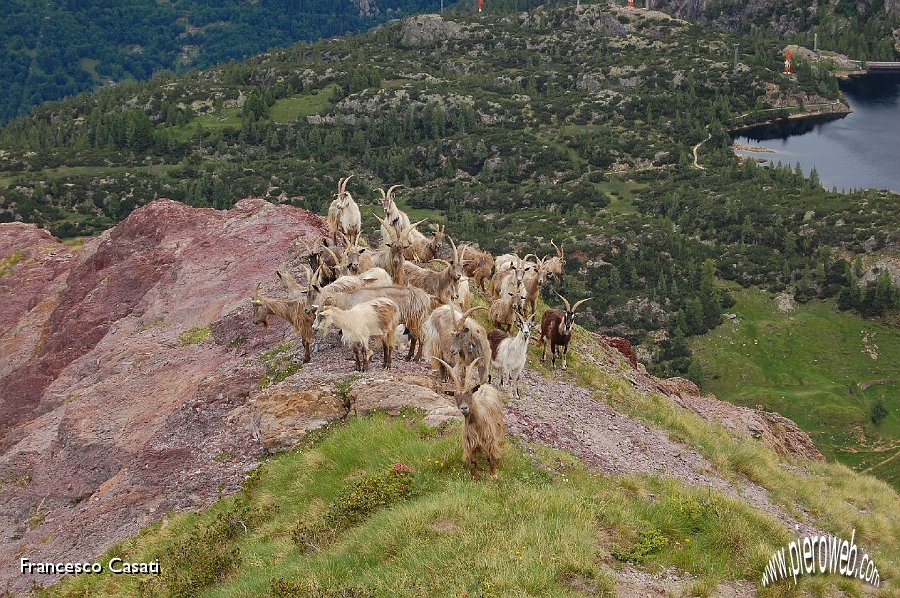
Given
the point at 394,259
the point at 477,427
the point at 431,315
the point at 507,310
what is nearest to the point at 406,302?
the point at 431,315

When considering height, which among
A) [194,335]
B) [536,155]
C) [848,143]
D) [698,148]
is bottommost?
[536,155]

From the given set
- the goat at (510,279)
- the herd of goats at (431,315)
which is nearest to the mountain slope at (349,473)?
the herd of goats at (431,315)

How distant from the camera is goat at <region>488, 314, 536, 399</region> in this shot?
19.1 meters

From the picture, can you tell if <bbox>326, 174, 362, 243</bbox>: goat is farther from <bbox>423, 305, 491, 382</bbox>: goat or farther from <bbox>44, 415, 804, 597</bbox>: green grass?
<bbox>44, 415, 804, 597</bbox>: green grass

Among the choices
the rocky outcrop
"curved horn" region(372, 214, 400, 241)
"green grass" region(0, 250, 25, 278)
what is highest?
"curved horn" region(372, 214, 400, 241)

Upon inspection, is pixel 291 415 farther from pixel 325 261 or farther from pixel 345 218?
pixel 345 218

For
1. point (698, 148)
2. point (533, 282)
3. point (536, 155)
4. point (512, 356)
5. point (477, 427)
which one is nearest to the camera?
point (477, 427)

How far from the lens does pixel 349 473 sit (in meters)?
14.8

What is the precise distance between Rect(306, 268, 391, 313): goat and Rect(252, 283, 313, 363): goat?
1.03ft

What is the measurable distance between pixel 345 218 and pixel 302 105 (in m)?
127

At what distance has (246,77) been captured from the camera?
160875mm

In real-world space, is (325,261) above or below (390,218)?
below

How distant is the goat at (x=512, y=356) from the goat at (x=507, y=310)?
323 centimetres

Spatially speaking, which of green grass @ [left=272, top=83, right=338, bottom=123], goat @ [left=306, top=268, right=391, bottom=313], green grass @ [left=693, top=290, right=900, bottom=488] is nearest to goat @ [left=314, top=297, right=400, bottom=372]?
goat @ [left=306, top=268, right=391, bottom=313]
